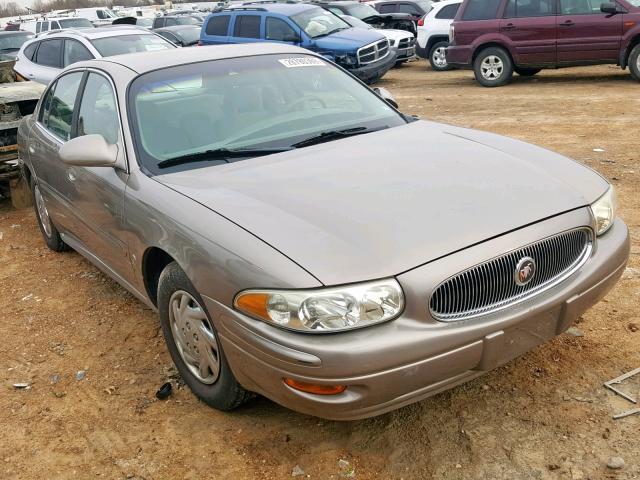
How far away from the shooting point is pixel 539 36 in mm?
12523

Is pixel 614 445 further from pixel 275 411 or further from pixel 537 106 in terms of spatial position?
pixel 537 106

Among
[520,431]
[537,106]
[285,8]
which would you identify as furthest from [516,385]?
[285,8]

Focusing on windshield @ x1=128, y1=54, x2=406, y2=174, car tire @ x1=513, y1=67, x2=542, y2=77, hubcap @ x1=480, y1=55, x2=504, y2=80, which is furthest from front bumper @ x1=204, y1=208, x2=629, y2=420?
car tire @ x1=513, y1=67, x2=542, y2=77

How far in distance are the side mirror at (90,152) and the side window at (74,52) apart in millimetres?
7905

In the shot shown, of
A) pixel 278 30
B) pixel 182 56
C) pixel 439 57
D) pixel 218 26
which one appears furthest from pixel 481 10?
pixel 182 56

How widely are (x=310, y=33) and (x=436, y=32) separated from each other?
395cm

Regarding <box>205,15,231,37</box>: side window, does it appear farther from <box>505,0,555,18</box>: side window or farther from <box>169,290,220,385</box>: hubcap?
<box>169,290,220,385</box>: hubcap

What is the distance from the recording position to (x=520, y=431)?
2936mm

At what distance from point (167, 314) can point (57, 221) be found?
2170mm

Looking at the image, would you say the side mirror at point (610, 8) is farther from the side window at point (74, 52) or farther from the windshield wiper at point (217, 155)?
the windshield wiper at point (217, 155)

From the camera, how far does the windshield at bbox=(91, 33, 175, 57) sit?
1089 cm

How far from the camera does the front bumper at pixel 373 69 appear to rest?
13868 mm

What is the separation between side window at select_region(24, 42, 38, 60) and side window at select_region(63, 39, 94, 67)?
1.22 meters

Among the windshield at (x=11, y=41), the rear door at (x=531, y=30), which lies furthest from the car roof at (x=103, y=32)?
the windshield at (x=11, y=41)
